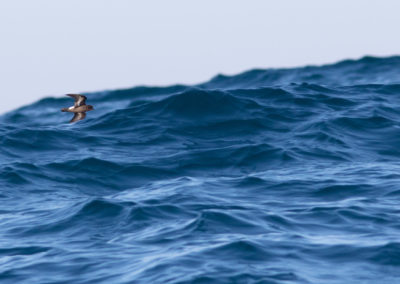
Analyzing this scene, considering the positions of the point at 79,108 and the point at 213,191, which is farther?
the point at 79,108

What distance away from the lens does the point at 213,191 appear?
16734 mm

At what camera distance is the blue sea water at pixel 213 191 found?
12.4 meters

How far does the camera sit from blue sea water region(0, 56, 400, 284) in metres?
12.4

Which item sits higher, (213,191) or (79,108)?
(79,108)

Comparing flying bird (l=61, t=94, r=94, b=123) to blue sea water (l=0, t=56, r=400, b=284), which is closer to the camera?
blue sea water (l=0, t=56, r=400, b=284)

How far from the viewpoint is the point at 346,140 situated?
20578 mm

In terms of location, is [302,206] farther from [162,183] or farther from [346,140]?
[346,140]

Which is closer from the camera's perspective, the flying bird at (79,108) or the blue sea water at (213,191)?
the blue sea water at (213,191)

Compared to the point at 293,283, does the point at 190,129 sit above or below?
above

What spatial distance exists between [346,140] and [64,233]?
8.79 meters

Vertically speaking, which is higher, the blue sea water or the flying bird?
the flying bird

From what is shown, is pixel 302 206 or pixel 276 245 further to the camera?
pixel 302 206

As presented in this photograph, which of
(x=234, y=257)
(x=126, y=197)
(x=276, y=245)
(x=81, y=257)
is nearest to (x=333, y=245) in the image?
(x=276, y=245)

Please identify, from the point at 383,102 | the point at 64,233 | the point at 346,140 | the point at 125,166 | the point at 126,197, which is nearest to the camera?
the point at 64,233
